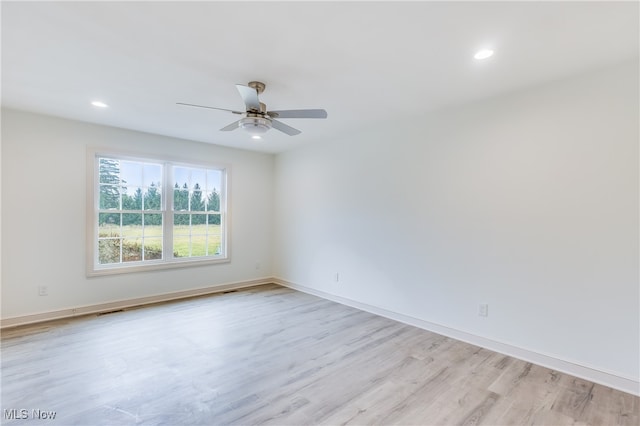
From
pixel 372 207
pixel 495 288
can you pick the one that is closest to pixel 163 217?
pixel 372 207

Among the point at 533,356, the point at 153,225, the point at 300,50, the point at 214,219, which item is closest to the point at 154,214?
the point at 153,225

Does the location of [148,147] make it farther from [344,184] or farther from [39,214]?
[344,184]

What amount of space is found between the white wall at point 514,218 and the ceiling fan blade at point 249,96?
2.00 m

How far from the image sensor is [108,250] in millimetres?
4164

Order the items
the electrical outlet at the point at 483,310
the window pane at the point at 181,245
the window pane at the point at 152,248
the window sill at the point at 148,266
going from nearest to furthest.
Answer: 1. the electrical outlet at the point at 483,310
2. the window sill at the point at 148,266
3. the window pane at the point at 152,248
4. the window pane at the point at 181,245

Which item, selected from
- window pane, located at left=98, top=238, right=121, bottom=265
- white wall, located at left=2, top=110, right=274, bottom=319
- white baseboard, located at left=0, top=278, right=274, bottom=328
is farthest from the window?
white baseboard, located at left=0, top=278, right=274, bottom=328

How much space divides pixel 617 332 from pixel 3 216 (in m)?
6.10

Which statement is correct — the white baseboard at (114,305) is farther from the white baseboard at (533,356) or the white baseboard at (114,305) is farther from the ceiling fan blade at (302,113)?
the ceiling fan blade at (302,113)

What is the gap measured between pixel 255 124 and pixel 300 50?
0.75 meters

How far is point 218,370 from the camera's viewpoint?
2.48 metres

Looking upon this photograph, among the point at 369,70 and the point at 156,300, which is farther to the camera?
the point at 156,300

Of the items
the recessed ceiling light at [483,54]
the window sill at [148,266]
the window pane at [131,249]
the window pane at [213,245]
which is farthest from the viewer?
the window pane at [213,245]

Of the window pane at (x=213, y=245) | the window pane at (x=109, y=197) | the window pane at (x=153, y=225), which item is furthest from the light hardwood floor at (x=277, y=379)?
the window pane at (x=213, y=245)

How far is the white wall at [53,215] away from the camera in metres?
3.42
